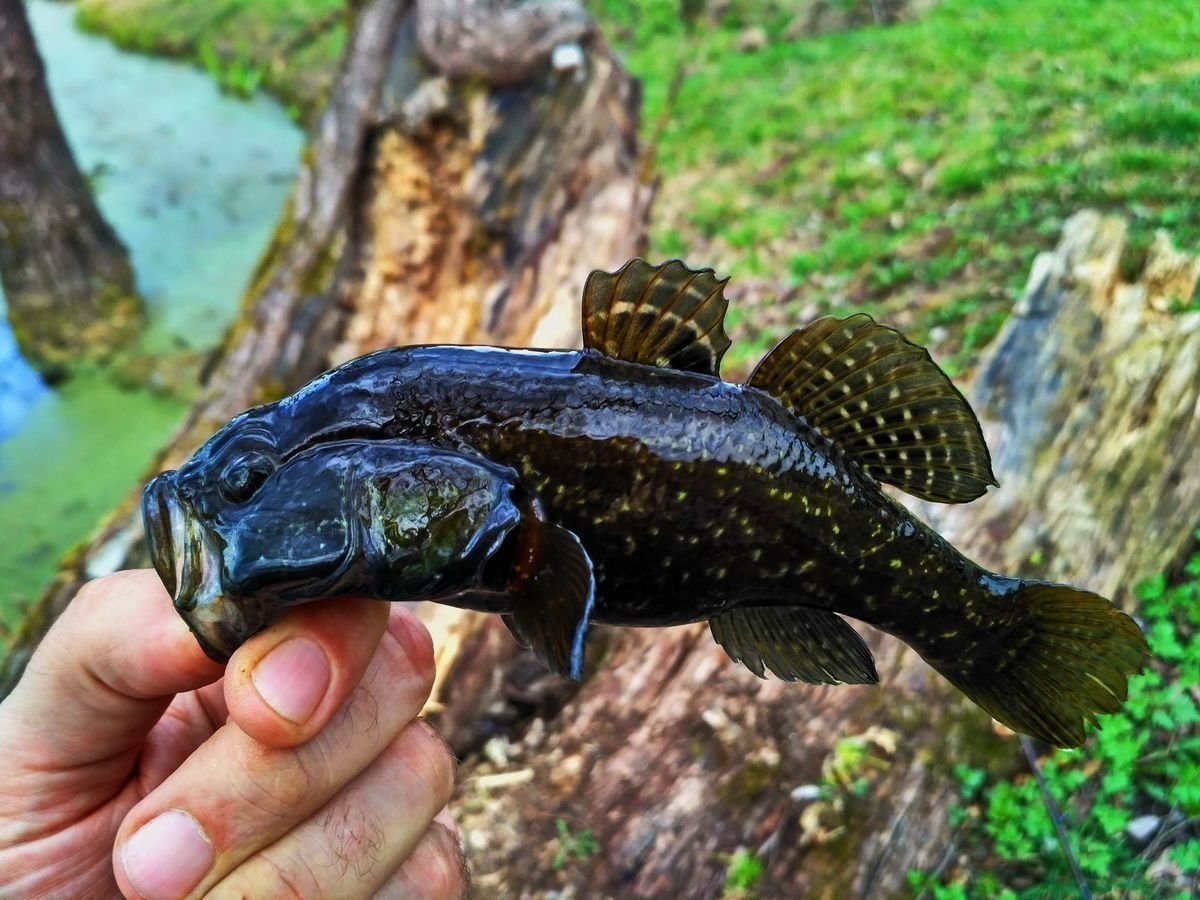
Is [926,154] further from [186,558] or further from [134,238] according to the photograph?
[134,238]

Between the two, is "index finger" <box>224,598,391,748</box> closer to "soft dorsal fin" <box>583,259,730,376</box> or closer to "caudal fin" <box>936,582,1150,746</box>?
"soft dorsal fin" <box>583,259,730,376</box>

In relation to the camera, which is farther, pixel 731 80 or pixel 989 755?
pixel 731 80

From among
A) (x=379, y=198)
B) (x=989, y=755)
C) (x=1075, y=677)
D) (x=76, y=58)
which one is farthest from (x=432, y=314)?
(x=76, y=58)

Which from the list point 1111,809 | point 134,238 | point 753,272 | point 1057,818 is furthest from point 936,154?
point 134,238

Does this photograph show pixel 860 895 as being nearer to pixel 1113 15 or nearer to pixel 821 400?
pixel 821 400

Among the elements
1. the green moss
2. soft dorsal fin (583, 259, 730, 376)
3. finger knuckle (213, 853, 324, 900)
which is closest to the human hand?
finger knuckle (213, 853, 324, 900)

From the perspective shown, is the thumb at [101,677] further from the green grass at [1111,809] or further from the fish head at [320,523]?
the green grass at [1111,809]

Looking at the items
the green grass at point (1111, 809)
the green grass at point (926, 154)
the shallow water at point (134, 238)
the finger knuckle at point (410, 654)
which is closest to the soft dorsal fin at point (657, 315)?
the finger knuckle at point (410, 654)
